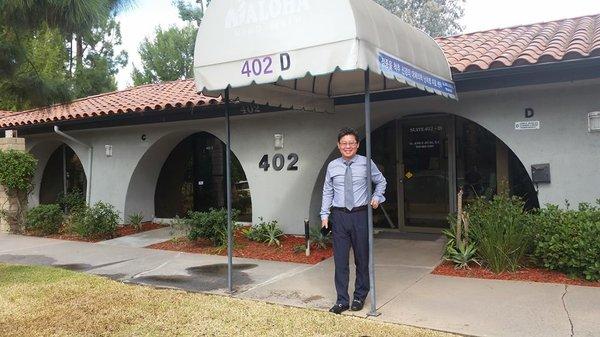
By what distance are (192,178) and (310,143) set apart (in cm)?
465

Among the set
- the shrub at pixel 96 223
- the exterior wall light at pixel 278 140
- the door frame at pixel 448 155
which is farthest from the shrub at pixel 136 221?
the door frame at pixel 448 155

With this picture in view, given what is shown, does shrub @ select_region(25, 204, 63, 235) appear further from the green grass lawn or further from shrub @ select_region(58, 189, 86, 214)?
the green grass lawn

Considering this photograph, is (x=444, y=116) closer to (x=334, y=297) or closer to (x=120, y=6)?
(x=334, y=297)

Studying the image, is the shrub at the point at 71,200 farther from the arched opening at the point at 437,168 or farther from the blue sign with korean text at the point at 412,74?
the blue sign with korean text at the point at 412,74

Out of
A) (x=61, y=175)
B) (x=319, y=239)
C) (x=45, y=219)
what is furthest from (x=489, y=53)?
(x=61, y=175)

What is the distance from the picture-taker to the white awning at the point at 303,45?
477 cm

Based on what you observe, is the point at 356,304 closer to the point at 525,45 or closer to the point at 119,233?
the point at 525,45

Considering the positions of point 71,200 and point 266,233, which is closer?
point 266,233

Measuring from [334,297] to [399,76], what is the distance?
255 centimetres

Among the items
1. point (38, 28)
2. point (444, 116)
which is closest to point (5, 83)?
point (38, 28)

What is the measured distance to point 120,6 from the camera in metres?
6.82

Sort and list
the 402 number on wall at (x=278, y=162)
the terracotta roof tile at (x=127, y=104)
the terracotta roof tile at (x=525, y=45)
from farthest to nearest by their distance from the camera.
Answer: the terracotta roof tile at (x=127, y=104)
the 402 number on wall at (x=278, y=162)
the terracotta roof tile at (x=525, y=45)

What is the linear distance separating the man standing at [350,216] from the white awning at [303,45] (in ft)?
2.66

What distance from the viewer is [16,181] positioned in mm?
11438
